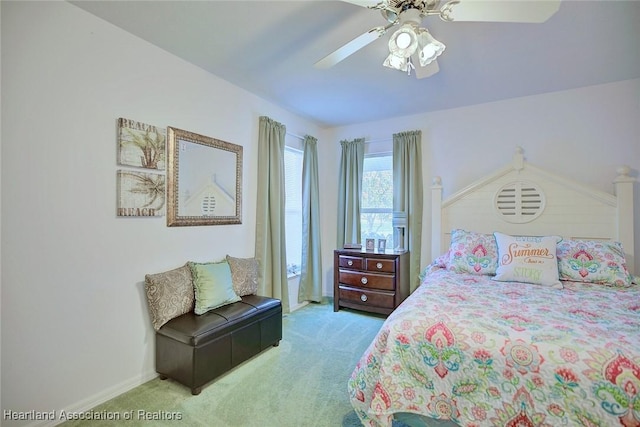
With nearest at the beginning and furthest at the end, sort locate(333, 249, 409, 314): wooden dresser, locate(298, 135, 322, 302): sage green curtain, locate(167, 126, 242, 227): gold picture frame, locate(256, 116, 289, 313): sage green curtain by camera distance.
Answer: locate(167, 126, 242, 227): gold picture frame → locate(256, 116, 289, 313): sage green curtain → locate(333, 249, 409, 314): wooden dresser → locate(298, 135, 322, 302): sage green curtain

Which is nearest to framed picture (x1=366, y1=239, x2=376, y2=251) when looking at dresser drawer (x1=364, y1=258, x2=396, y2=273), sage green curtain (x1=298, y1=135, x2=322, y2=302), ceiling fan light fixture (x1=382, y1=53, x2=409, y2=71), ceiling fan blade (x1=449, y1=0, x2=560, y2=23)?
dresser drawer (x1=364, y1=258, x2=396, y2=273)

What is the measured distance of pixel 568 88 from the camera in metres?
2.96

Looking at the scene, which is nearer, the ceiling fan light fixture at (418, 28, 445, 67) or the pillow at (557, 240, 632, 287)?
the ceiling fan light fixture at (418, 28, 445, 67)

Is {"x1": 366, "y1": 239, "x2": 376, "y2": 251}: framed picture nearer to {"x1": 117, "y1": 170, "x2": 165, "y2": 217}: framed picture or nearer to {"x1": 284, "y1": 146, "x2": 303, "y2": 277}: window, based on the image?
{"x1": 284, "y1": 146, "x2": 303, "y2": 277}: window

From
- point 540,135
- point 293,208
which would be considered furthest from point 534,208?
point 293,208

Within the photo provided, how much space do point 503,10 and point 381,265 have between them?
2.60m

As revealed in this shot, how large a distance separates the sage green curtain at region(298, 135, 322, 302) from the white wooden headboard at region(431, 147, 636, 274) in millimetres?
1493

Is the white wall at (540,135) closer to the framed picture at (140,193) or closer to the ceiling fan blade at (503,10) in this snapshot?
the ceiling fan blade at (503,10)

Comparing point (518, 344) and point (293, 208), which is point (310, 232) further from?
point (518, 344)

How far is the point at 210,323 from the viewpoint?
2.12 m

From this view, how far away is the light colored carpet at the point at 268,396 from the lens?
69.7 inches

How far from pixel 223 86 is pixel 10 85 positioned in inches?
61.2

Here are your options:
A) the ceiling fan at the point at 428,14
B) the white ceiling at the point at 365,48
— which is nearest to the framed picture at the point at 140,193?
the white ceiling at the point at 365,48

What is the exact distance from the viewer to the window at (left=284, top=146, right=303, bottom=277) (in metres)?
3.86
